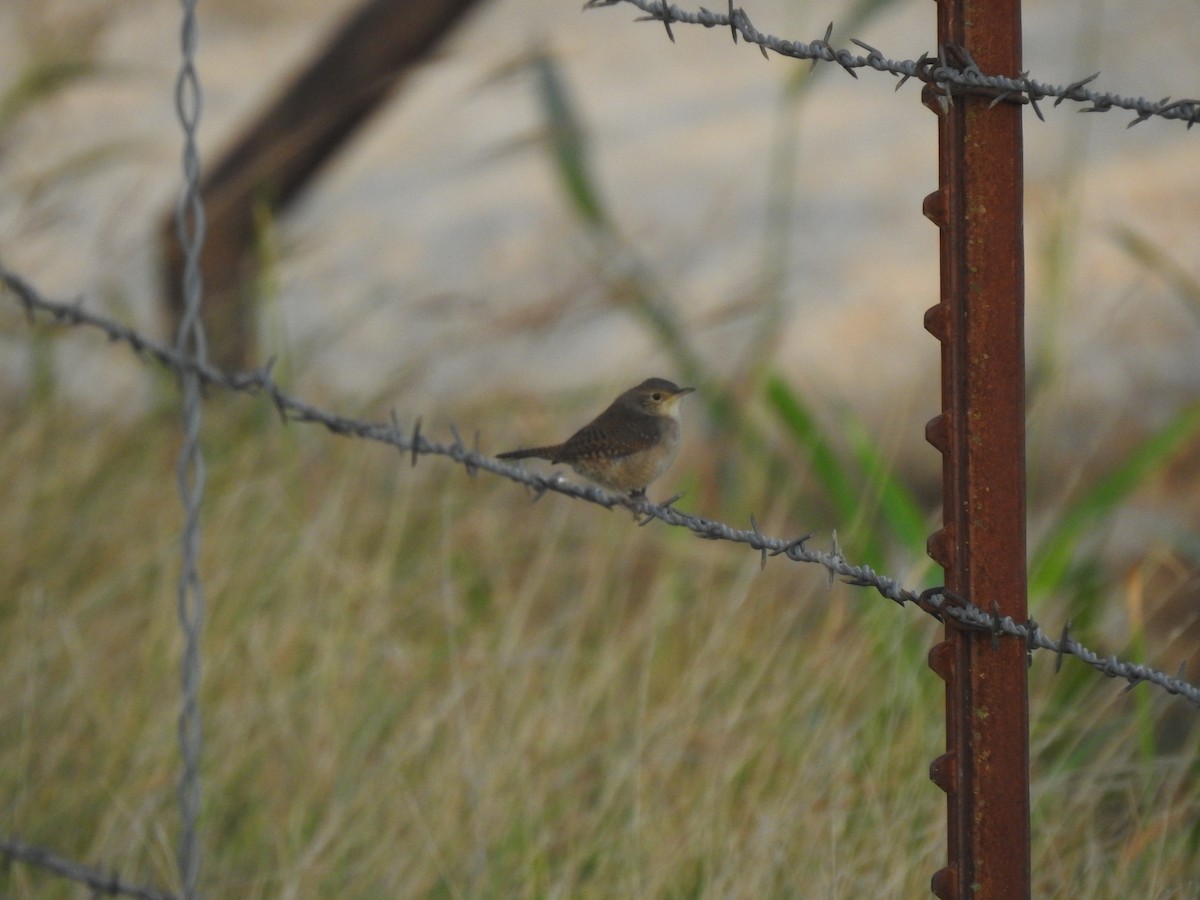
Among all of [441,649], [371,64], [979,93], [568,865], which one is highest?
[371,64]

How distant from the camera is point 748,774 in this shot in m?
3.02

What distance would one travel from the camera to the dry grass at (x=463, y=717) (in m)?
2.69

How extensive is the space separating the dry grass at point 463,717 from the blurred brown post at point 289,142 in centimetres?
71

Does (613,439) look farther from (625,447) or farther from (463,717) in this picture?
(463,717)

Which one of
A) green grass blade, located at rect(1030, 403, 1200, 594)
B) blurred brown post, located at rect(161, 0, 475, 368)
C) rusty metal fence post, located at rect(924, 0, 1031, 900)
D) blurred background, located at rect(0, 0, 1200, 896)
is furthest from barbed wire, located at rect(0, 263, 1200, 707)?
blurred brown post, located at rect(161, 0, 475, 368)

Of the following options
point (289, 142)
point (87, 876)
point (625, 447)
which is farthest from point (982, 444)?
point (289, 142)

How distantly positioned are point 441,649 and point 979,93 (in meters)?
2.29

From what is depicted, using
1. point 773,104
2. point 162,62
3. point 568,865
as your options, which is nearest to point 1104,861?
point 568,865

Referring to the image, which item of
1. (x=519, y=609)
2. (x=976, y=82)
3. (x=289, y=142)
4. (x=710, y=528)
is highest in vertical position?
(x=289, y=142)

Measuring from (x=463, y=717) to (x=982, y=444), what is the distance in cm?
135

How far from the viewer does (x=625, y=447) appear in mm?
2439

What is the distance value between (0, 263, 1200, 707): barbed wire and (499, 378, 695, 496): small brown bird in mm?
452

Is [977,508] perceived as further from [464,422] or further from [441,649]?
[464,422]

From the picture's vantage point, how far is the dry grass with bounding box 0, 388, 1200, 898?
269cm
